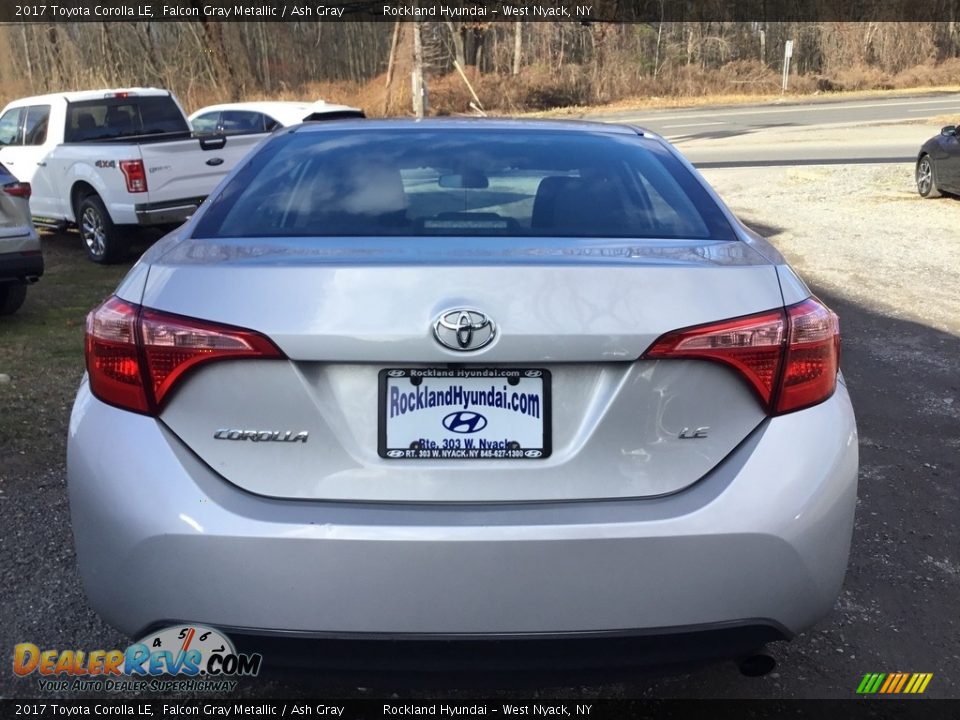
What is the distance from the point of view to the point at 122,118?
11.5 meters

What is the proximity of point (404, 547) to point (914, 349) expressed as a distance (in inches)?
216

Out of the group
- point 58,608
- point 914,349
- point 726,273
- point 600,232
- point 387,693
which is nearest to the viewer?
point 726,273

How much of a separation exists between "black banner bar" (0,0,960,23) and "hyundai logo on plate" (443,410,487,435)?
27097mm

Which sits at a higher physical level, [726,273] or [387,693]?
[726,273]

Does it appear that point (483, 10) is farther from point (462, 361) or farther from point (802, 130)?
point (462, 361)

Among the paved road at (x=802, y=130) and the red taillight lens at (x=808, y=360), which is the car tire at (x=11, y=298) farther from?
the paved road at (x=802, y=130)

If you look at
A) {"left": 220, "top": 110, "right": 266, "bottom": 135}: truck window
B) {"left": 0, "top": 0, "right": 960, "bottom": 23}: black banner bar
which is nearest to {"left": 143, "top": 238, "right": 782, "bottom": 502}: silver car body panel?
{"left": 220, "top": 110, "right": 266, "bottom": 135}: truck window

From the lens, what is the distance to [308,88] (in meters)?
38.8

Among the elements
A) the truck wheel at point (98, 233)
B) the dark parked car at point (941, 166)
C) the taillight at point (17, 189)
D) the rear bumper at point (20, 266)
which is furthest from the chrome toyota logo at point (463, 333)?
the dark parked car at point (941, 166)

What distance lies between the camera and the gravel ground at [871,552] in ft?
9.79

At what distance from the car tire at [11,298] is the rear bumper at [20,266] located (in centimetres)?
57

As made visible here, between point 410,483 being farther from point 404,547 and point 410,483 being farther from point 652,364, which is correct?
point 652,364

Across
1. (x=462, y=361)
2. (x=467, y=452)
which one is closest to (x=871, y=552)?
(x=467, y=452)

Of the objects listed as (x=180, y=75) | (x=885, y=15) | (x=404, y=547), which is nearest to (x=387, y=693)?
(x=404, y=547)
